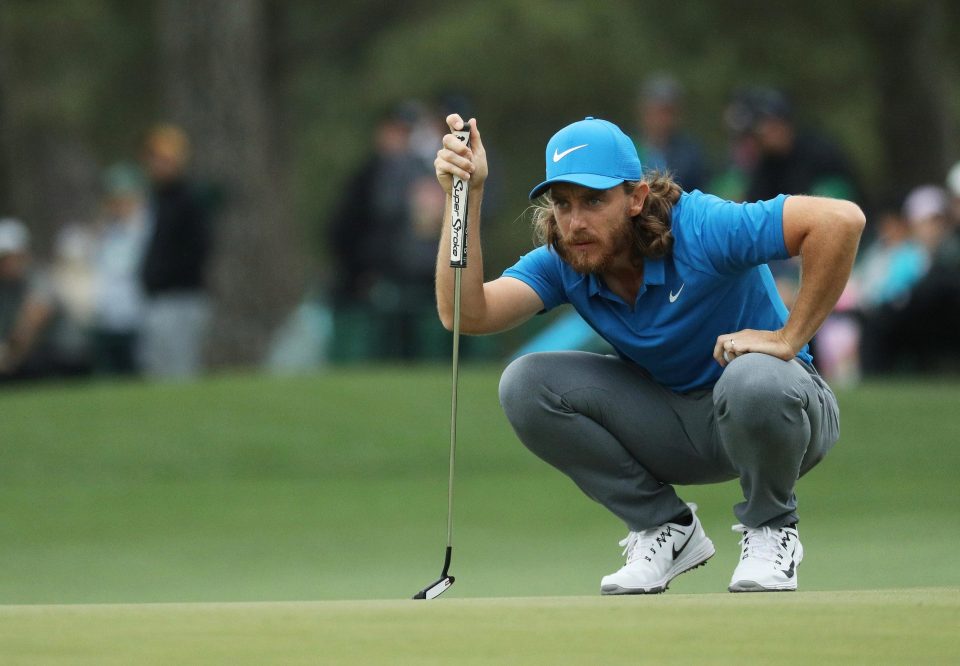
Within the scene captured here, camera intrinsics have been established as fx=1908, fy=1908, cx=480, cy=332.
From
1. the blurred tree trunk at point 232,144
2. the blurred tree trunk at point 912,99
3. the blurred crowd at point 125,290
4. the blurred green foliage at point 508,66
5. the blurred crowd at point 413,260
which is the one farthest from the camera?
the blurred tree trunk at point 912,99

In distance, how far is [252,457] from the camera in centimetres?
1155

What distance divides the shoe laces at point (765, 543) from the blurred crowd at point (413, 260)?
6.32 metres

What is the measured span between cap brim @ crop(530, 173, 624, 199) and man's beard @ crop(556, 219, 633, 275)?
0.14 metres

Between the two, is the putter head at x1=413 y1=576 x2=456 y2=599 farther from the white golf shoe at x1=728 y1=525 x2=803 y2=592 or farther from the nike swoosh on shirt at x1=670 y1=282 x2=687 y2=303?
the nike swoosh on shirt at x1=670 y1=282 x2=687 y2=303

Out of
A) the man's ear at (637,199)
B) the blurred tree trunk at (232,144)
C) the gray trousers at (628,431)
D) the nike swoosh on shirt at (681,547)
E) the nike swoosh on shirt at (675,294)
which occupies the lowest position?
the nike swoosh on shirt at (681,547)

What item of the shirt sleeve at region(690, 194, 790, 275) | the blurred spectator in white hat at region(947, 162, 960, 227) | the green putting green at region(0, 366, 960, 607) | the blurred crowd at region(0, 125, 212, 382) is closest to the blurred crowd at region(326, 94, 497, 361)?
the green putting green at region(0, 366, 960, 607)

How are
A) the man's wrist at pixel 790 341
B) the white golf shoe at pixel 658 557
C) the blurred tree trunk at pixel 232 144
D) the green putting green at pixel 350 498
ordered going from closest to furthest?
the man's wrist at pixel 790 341 < the white golf shoe at pixel 658 557 < the green putting green at pixel 350 498 < the blurred tree trunk at pixel 232 144

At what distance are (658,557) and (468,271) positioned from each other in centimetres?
101

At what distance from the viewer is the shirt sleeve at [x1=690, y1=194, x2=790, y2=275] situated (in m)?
5.27

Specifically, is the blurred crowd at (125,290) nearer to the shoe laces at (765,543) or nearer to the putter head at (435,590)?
the putter head at (435,590)

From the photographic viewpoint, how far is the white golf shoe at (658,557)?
18.1ft

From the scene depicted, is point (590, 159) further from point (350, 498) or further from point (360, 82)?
point (360, 82)

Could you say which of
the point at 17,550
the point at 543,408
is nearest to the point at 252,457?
the point at 17,550

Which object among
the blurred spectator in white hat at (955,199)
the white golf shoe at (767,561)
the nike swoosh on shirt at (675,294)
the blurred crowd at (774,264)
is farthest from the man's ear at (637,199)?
the blurred spectator in white hat at (955,199)
